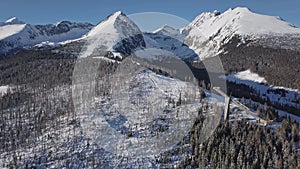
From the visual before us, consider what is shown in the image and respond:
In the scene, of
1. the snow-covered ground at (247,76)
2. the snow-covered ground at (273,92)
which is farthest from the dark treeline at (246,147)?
the snow-covered ground at (247,76)

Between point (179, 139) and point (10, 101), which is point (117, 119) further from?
point (10, 101)

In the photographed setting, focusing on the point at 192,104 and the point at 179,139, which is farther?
the point at 192,104

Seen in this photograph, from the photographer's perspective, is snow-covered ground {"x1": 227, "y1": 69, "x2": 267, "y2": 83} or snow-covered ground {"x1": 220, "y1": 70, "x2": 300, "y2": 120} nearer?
snow-covered ground {"x1": 220, "y1": 70, "x2": 300, "y2": 120}

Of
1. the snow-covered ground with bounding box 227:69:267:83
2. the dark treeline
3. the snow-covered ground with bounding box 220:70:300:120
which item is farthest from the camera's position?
the snow-covered ground with bounding box 227:69:267:83

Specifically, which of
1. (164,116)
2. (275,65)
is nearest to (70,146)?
(164,116)

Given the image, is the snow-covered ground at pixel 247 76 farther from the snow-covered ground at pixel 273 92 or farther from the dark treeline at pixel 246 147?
the dark treeline at pixel 246 147

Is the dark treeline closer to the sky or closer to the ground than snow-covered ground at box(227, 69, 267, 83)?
closer to the ground

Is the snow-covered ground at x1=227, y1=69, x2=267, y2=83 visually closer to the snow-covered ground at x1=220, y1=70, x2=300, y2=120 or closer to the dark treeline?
the snow-covered ground at x1=220, y1=70, x2=300, y2=120

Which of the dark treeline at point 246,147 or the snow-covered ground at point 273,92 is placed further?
the snow-covered ground at point 273,92

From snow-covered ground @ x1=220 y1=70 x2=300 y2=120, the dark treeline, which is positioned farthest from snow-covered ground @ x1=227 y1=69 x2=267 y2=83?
the dark treeline

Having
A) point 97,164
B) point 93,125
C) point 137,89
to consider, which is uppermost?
point 137,89

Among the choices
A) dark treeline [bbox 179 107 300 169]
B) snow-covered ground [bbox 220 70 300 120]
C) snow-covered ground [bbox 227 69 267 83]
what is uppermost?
snow-covered ground [bbox 227 69 267 83]
